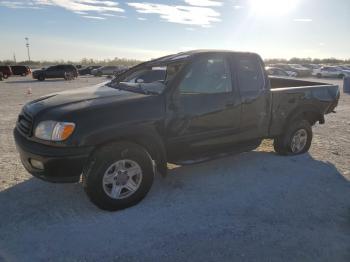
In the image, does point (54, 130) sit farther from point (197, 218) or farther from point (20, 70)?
point (20, 70)

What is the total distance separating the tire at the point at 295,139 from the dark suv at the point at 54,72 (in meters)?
30.6

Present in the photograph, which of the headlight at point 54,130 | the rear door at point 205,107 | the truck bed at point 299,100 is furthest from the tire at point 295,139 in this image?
the headlight at point 54,130

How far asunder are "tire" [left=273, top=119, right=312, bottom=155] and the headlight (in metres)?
3.86

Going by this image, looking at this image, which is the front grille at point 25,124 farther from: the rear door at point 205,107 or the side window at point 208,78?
the side window at point 208,78

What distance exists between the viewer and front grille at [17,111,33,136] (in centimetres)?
383

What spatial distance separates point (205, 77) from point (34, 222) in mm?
2822

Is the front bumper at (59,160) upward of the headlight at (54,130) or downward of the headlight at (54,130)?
downward

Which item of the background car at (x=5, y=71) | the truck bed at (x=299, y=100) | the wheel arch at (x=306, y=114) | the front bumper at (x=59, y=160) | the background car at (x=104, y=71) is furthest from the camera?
the background car at (x=104, y=71)

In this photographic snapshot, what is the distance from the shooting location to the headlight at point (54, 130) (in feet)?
11.7

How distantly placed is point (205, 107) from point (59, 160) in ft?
6.55

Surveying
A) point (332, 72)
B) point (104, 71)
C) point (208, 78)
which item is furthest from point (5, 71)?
point (332, 72)

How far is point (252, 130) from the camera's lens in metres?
5.23

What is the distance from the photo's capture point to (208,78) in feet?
15.3

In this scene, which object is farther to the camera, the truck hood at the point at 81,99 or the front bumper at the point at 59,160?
the truck hood at the point at 81,99
